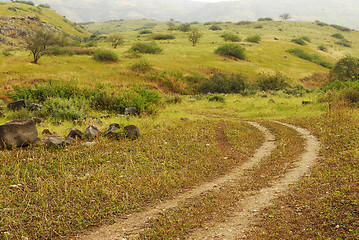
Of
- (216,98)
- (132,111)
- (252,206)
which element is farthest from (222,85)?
(252,206)

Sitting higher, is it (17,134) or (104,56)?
(104,56)

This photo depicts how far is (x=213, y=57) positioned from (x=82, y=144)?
1685 inches

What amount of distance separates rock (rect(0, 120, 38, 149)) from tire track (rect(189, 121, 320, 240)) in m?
7.57

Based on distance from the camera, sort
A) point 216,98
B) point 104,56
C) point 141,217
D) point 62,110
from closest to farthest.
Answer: point 141,217
point 62,110
point 216,98
point 104,56

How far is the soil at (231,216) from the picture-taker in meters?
4.89

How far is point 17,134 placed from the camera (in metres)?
8.80

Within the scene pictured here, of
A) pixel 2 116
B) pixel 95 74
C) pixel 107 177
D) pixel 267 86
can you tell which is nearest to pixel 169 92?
pixel 95 74

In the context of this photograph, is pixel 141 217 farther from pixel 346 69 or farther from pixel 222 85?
pixel 346 69

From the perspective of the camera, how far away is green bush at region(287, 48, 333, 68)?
197 feet

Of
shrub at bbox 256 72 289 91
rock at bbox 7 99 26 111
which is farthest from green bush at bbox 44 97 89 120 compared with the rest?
shrub at bbox 256 72 289 91

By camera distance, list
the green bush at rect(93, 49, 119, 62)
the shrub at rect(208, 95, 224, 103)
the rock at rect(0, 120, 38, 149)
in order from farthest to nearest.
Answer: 1. the green bush at rect(93, 49, 119, 62)
2. the shrub at rect(208, 95, 224, 103)
3. the rock at rect(0, 120, 38, 149)

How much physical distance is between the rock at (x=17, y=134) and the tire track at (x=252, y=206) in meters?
7.57

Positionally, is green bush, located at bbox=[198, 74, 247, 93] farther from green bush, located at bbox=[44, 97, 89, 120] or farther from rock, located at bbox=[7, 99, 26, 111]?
rock, located at bbox=[7, 99, 26, 111]

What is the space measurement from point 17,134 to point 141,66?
27714 millimetres
